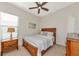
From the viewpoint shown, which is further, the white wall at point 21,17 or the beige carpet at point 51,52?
the beige carpet at point 51,52

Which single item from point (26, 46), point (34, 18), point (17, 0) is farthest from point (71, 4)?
point (26, 46)

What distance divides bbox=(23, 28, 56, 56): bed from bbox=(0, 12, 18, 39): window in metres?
0.27

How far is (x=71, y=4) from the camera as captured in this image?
1305mm

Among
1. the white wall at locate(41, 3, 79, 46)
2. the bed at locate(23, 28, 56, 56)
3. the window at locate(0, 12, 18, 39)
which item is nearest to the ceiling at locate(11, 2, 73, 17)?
the white wall at locate(41, 3, 79, 46)

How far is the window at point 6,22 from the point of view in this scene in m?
1.24

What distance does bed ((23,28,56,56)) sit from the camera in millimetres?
1299

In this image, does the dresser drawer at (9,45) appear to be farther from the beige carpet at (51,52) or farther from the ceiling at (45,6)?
the ceiling at (45,6)

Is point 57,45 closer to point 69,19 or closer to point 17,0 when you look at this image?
point 69,19

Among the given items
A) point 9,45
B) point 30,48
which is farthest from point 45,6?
point 9,45

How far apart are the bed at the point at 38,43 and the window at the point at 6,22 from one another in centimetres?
27

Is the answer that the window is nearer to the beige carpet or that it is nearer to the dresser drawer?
the dresser drawer

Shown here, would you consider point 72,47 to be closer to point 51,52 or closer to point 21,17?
point 51,52

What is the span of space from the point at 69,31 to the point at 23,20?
0.75m

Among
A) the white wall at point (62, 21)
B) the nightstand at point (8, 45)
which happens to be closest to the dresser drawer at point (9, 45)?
the nightstand at point (8, 45)
